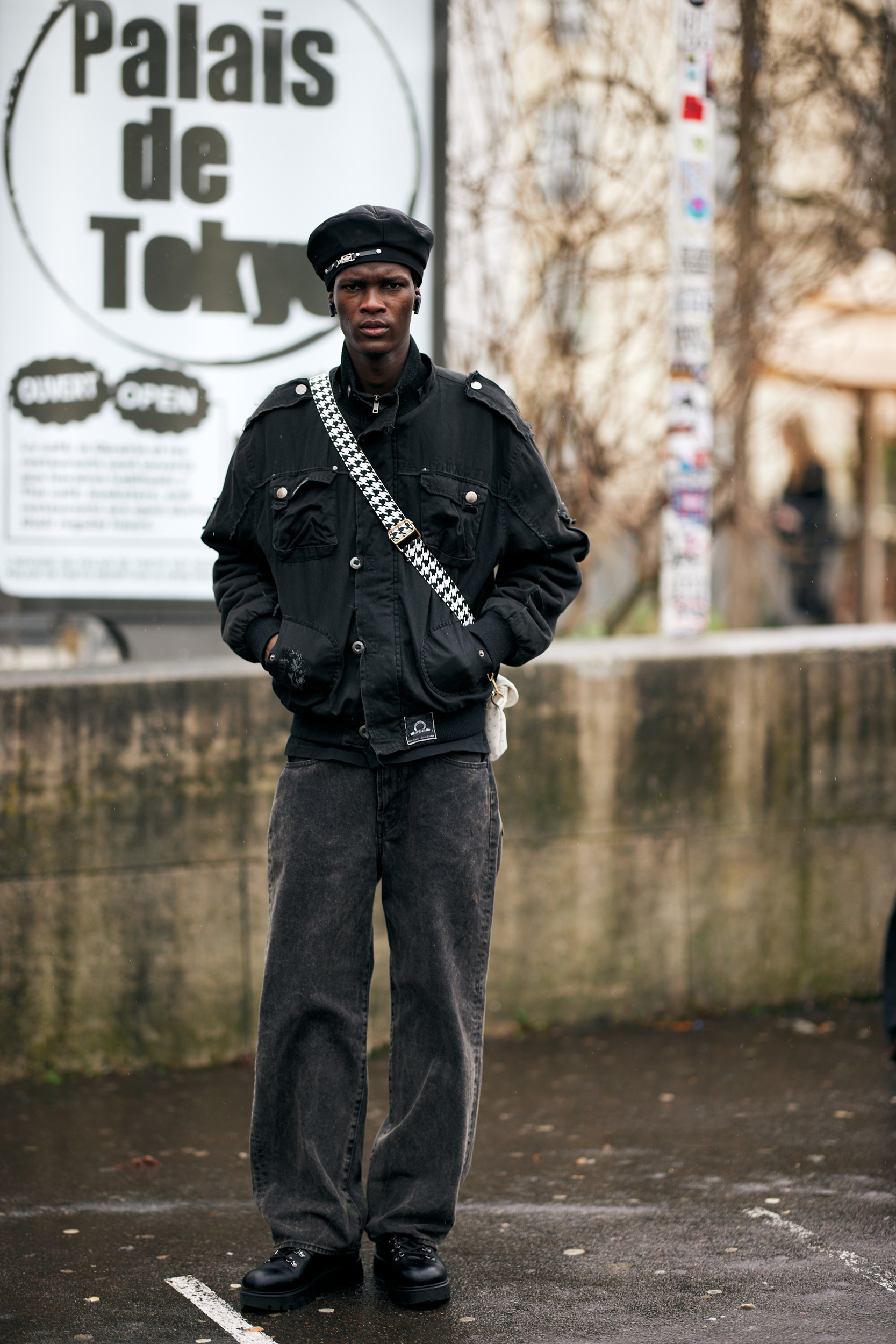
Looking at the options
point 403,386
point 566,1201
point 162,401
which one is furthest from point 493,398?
point 162,401

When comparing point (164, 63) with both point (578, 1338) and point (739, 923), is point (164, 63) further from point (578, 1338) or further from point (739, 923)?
point (578, 1338)

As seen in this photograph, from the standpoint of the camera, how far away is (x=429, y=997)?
11.1 ft

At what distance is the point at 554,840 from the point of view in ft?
18.4

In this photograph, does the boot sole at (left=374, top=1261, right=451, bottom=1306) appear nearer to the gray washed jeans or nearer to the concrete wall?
the gray washed jeans

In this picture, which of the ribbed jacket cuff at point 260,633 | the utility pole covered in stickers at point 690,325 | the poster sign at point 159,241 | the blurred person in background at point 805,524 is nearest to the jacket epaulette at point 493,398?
the ribbed jacket cuff at point 260,633

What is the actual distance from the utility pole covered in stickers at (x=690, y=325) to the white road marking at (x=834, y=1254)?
2.59 m

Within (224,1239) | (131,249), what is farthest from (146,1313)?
(131,249)

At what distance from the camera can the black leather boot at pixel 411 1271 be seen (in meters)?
3.34

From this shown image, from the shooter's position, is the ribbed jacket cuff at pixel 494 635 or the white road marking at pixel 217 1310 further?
the ribbed jacket cuff at pixel 494 635

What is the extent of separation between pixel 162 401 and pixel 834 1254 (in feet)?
11.9

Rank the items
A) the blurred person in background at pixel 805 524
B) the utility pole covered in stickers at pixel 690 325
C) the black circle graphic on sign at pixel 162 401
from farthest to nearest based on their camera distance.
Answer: the blurred person in background at pixel 805 524, the utility pole covered in stickers at pixel 690 325, the black circle graphic on sign at pixel 162 401

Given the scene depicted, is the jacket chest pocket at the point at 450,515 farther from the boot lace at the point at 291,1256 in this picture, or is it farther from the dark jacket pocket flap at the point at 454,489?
the boot lace at the point at 291,1256

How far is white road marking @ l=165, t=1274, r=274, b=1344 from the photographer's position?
3.22 m

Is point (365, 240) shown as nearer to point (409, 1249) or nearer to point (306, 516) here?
point (306, 516)
